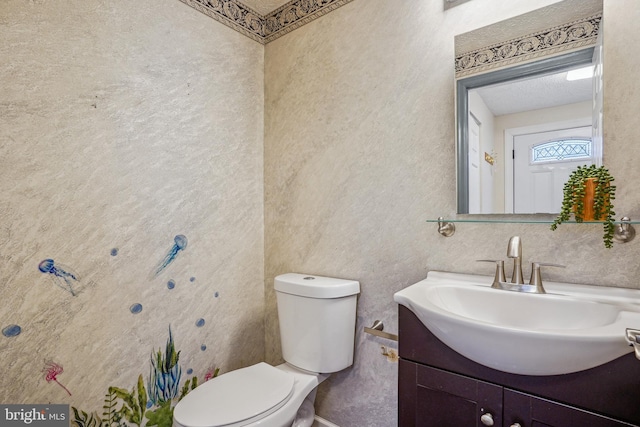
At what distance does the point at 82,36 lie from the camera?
1268 mm

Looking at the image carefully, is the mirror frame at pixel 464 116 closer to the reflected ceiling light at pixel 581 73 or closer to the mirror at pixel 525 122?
the mirror at pixel 525 122

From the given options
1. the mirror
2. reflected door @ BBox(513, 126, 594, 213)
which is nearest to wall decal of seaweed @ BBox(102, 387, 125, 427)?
the mirror

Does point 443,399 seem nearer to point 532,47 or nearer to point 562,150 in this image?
point 562,150

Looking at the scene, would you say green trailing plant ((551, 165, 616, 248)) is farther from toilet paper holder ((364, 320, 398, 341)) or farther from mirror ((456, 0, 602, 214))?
toilet paper holder ((364, 320, 398, 341))

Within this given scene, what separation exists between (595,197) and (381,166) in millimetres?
756

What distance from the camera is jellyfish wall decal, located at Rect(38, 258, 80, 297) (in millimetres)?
1187

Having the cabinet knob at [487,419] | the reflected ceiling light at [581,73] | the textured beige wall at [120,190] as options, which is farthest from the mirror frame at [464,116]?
the textured beige wall at [120,190]

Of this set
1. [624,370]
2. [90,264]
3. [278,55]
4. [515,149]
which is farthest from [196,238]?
[624,370]

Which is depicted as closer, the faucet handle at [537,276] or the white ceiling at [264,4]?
the faucet handle at [537,276]

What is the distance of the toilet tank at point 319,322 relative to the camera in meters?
Result: 1.45

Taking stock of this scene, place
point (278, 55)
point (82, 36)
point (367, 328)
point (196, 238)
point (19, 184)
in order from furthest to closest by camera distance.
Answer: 1. point (278, 55)
2. point (196, 238)
3. point (367, 328)
4. point (82, 36)
5. point (19, 184)

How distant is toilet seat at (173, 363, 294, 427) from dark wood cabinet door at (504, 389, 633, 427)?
75 centimetres

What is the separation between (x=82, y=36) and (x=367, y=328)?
1.61m

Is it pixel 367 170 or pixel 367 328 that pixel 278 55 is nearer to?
pixel 367 170
